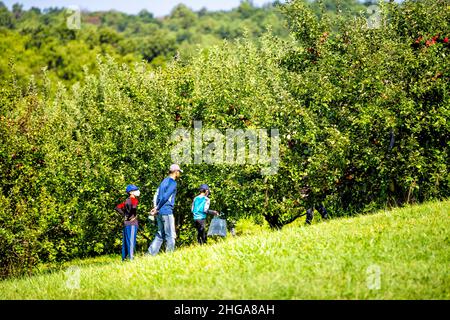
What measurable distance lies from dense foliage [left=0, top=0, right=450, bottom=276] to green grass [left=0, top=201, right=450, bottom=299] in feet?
18.7

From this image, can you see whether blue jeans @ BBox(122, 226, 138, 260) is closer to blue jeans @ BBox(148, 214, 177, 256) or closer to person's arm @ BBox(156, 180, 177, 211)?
blue jeans @ BBox(148, 214, 177, 256)

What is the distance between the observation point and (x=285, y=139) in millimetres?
20391

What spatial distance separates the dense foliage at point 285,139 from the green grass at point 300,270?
18.7 feet

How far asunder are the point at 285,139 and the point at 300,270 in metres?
11.0

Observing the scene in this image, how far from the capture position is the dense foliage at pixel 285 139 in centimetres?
1872

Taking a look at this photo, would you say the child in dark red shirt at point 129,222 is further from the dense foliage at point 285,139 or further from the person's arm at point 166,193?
the dense foliage at point 285,139

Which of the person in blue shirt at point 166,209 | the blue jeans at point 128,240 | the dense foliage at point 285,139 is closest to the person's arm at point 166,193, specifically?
the person in blue shirt at point 166,209

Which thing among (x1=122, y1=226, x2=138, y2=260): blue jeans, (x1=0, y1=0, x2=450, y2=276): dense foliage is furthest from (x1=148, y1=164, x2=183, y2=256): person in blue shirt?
(x1=0, y1=0, x2=450, y2=276): dense foliage

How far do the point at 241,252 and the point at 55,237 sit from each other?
36.1ft

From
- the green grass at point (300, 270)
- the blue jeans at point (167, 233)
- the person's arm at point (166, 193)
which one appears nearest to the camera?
the green grass at point (300, 270)

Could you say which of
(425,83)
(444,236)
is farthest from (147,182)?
(444,236)

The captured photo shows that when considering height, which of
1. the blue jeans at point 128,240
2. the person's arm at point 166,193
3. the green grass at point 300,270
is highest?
the person's arm at point 166,193

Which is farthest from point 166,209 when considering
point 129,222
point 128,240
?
point 128,240
